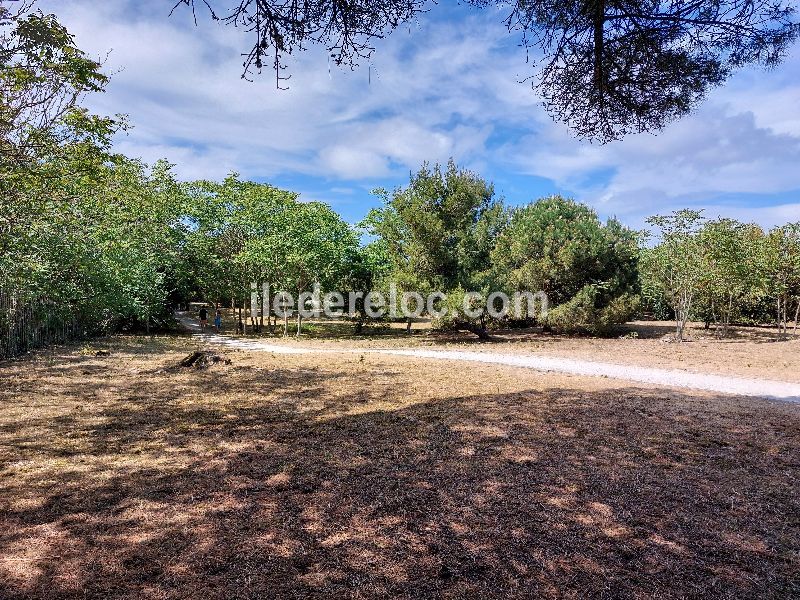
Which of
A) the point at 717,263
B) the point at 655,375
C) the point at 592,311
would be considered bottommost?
the point at 655,375

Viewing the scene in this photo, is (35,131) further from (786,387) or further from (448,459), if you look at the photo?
(786,387)

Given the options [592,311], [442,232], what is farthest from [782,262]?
[442,232]

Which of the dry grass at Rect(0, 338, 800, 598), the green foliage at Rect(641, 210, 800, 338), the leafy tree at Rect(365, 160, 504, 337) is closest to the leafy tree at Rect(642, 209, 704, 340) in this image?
the green foliage at Rect(641, 210, 800, 338)

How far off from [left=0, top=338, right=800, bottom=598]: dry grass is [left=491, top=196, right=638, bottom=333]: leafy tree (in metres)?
14.9

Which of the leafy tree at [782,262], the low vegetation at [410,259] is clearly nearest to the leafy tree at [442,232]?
the low vegetation at [410,259]

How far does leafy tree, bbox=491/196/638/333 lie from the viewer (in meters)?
22.2

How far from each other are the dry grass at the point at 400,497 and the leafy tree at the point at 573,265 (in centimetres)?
1486

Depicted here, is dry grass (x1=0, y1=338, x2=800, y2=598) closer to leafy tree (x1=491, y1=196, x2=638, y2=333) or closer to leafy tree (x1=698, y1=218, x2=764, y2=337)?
leafy tree (x1=491, y1=196, x2=638, y2=333)

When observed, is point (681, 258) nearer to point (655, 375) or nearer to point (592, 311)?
point (592, 311)

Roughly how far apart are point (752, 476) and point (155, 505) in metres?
5.66

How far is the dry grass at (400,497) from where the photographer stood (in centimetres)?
283

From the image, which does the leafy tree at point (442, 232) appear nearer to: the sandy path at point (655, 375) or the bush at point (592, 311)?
the bush at point (592, 311)

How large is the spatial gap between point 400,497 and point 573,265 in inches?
821

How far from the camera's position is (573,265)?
22.6m
